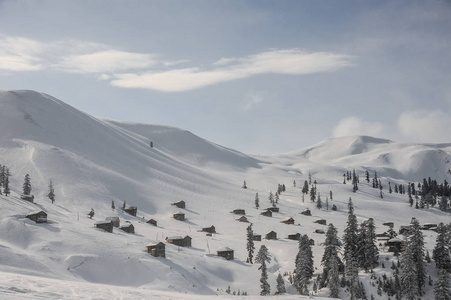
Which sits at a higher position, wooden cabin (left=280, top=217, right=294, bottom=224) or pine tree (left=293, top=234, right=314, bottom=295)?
wooden cabin (left=280, top=217, right=294, bottom=224)

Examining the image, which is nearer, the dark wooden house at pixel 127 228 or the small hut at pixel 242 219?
the dark wooden house at pixel 127 228

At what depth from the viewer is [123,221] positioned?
97500 mm

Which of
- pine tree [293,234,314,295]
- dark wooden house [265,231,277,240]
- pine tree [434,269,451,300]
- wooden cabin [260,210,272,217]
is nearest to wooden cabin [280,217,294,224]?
wooden cabin [260,210,272,217]

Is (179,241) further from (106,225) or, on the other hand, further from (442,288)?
(442,288)

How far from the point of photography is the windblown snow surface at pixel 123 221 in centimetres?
5159

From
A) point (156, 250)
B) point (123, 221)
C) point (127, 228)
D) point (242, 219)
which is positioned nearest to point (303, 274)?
point (156, 250)

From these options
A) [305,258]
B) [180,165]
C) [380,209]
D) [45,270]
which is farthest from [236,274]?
[180,165]

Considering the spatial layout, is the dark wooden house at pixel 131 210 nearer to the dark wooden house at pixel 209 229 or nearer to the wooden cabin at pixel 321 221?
the dark wooden house at pixel 209 229

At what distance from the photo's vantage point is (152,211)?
397 feet

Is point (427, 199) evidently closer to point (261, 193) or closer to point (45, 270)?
point (261, 193)

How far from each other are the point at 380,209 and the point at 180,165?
92.7 metres

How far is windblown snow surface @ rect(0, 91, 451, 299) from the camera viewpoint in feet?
169

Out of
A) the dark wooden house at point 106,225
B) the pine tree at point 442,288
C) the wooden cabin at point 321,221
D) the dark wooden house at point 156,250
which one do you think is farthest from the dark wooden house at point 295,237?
the pine tree at point 442,288

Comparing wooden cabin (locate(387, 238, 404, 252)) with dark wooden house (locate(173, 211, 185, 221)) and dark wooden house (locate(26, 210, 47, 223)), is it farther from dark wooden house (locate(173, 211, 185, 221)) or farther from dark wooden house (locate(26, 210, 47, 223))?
dark wooden house (locate(26, 210, 47, 223))
